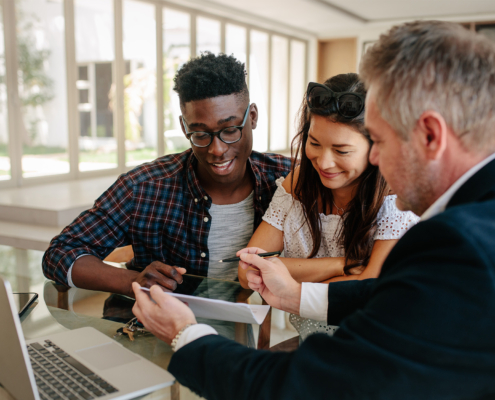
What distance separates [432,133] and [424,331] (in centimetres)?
31

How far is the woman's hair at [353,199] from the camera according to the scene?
1599 mm

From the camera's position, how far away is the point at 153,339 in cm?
126

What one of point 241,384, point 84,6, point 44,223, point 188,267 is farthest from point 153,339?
point 84,6

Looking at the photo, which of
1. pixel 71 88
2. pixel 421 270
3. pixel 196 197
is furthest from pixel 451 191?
pixel 71 88

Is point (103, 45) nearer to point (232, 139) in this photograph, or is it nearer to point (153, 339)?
point (232, 139)

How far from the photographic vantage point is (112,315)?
1452 millimetres

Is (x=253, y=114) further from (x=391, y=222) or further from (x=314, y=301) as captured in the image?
(x=314, y=301)

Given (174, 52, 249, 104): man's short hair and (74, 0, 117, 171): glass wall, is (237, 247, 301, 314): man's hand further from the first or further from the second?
(74, 0, 117, 171): glass wall

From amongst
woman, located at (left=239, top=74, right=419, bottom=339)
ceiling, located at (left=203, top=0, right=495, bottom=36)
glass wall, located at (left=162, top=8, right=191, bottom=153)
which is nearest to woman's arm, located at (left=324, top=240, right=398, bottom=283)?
woman, located at (left=239, top=74, right=419, bottom=339)

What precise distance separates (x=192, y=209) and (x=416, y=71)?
1.41 m

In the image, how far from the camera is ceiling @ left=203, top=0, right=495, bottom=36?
9.09 metres

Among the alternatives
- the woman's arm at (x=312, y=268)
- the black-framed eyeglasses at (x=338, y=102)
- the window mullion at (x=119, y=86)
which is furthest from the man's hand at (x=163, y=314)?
the window mullion at (x=119, y=86)

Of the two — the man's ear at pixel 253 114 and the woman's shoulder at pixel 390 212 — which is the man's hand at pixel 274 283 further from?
the man's ear at pixel 253 114

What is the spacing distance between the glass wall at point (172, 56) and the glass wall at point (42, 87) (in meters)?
2.18
